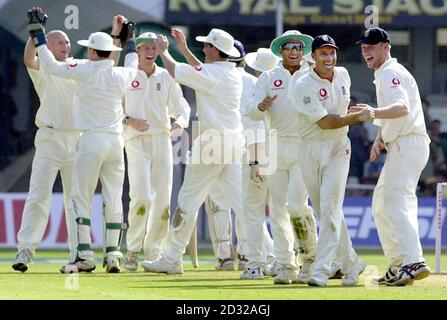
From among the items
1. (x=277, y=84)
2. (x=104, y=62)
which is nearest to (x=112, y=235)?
(x=104, y=62)

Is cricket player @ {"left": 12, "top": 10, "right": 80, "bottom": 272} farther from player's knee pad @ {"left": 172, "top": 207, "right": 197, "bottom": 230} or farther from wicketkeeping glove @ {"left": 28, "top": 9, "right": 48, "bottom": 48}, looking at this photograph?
player's knee pad @ {"left": 172, "top": 207, "right": 197, "bottom": 230}

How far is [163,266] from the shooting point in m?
14.9

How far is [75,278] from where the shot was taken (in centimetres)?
1403

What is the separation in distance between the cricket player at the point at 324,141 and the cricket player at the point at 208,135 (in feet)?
6.28

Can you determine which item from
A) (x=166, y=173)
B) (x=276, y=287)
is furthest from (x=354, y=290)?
(x=166, y=173)

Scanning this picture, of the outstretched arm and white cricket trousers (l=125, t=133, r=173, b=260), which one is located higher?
the outstretched arm

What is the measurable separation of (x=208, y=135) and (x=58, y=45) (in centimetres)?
189

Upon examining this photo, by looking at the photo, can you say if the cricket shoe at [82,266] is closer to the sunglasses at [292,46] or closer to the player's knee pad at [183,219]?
the player's knee pad at [183,219]

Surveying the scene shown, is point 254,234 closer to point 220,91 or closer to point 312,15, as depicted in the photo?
point 220,91

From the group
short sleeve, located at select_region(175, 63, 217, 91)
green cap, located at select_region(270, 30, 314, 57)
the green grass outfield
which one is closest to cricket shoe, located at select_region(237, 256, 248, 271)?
the green grass outfield

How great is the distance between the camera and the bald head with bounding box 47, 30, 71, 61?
50.2ft

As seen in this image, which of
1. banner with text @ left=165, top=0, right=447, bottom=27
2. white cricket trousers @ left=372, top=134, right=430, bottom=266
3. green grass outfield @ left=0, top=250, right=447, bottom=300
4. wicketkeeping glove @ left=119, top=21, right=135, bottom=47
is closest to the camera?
green grass outfield @ left=0, top=250, right=447, bottom=300

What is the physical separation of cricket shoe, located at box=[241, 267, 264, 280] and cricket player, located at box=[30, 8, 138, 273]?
4.87 ft

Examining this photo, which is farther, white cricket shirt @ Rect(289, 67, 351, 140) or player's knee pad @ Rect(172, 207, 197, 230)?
player's knee pad @ Rect(172, 207, 197, 230)
